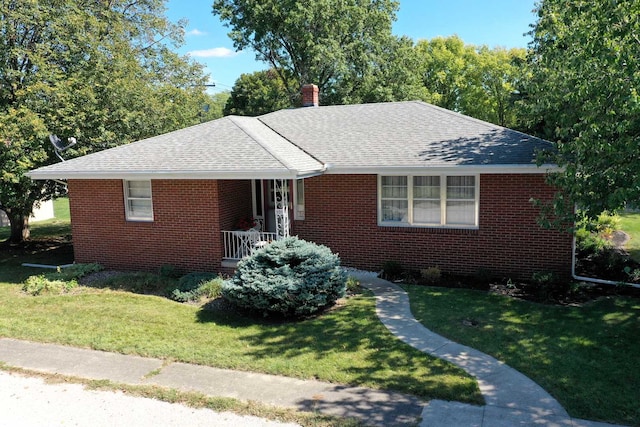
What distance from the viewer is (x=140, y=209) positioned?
1310 cm

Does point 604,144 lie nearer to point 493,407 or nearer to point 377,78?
point 493,407

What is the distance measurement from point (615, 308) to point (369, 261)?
5518mm

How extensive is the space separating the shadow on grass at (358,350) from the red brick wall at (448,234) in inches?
112

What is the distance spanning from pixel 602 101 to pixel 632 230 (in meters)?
13.6

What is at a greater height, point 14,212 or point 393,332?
point 14,212

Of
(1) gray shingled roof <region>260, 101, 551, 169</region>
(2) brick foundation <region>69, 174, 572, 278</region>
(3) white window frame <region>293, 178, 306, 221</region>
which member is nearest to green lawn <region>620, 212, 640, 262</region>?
(2) brick foundation <region>69, 174, 572, 278</region>

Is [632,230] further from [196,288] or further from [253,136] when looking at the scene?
[196,288]

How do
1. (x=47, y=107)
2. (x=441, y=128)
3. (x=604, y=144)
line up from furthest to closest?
(x=47, y=107) → (x=441, y=128) → (x=604, y=144)

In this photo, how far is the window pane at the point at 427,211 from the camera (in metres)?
12.2

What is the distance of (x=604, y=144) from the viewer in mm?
7062

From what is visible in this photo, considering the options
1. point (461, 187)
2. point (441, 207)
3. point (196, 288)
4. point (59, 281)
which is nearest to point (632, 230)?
point (461, 187)

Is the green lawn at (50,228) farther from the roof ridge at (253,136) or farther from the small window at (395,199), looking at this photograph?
the small window at (395,199)

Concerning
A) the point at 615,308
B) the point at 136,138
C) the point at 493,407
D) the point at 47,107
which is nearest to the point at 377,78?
the point at 136,138

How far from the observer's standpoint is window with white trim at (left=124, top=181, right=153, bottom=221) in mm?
12969
